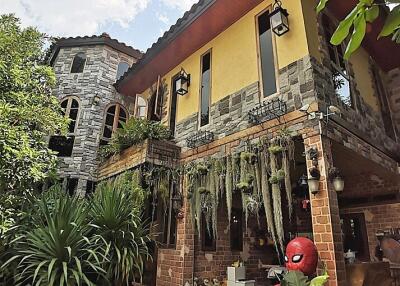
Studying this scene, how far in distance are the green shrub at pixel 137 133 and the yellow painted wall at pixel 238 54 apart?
608 millimetres

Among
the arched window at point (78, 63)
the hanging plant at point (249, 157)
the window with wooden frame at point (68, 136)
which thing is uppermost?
the arched window at point (78, 63)

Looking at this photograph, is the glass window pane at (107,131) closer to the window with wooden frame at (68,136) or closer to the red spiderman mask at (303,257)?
the window with wooden frame at (68,136)

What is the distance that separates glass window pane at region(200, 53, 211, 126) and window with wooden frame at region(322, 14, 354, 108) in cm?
Result: 246

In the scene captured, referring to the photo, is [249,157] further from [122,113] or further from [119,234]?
[122,113]

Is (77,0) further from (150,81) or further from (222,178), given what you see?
(222,178)

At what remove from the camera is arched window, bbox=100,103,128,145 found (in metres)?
8.65

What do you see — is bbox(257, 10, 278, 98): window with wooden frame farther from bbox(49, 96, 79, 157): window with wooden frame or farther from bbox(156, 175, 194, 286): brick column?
bbox(49, 96, 79, 157): window with wooden frame

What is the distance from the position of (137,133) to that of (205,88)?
6.18ft

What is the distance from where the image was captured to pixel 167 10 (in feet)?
25.2

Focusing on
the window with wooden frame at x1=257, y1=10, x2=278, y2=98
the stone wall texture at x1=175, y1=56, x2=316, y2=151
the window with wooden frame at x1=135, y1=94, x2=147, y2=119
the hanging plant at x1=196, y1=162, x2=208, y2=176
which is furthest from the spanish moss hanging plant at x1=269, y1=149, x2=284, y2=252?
the window with wooden frame at x1=135, y1=94, x2=147, y2=119

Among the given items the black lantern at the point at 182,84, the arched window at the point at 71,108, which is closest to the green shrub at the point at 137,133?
the black lantern at the point at 182,84

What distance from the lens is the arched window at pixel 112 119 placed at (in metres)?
8.65

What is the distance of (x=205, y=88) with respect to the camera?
6.08 metres

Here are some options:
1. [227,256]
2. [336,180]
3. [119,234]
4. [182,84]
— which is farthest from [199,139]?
[336,180]
